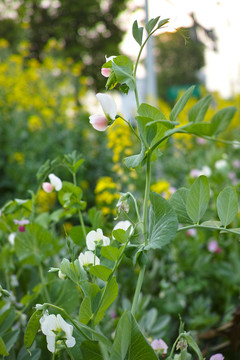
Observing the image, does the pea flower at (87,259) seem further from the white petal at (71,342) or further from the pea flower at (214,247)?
the pea flower at (214,247)

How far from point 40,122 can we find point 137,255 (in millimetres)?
3046

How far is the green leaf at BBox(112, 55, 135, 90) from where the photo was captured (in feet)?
1.33

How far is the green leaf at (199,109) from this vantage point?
1.23ft

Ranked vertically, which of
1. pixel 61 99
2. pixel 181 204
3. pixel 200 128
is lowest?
pixel 61 99

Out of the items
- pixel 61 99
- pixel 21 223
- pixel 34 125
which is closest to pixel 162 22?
pixel 21 223

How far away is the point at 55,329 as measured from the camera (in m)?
0.38

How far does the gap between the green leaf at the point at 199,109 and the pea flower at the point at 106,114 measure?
78 millimetres

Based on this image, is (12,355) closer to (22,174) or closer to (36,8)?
(22,174)

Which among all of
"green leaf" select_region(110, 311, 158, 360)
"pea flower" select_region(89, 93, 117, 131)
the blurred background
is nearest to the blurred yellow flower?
the blurred background

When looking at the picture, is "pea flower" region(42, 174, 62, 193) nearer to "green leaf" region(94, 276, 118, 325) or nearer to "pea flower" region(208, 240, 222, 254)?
"green leaf" region(94, 276, 118, 325)

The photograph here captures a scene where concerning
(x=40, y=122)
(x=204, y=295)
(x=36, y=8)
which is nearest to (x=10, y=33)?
(x=36, y=8)

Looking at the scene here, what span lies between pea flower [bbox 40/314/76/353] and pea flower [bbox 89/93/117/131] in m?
0.18

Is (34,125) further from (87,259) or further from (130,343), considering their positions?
(130,343)

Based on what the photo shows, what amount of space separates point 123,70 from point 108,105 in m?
0.04
